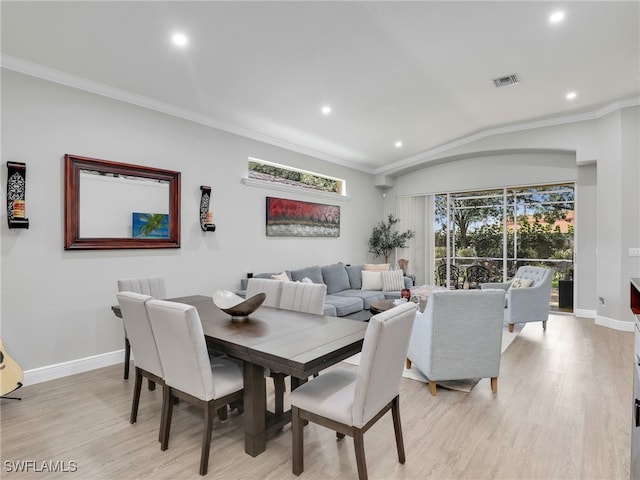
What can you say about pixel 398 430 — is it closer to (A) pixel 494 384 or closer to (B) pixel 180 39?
(A) pixel 494 384

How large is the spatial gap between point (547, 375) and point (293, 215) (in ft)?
12.8

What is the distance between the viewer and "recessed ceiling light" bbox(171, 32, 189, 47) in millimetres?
2842

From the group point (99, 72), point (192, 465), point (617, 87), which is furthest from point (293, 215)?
point (617, 87)

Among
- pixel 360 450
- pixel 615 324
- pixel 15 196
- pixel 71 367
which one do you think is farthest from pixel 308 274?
pixel 615 324

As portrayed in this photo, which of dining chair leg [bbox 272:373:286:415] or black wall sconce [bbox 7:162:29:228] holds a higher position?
black wall sconce [bbox 7:162:29:228]

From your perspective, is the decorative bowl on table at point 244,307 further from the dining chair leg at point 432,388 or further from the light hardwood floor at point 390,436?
the dining chair leg at point 432,388

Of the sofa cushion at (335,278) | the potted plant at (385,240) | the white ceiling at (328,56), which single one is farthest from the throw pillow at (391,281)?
the white ceiling at (328,56)

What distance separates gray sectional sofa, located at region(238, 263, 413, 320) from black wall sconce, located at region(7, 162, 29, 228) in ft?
7.60

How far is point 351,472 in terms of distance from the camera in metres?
1.99

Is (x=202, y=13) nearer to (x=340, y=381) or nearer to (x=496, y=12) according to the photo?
(x=496, y=12)

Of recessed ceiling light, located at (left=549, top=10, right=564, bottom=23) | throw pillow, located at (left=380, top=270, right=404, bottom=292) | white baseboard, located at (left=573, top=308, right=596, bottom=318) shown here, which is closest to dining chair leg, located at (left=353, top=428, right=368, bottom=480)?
recessed ceiling light, located at (left=549, top=10, right=564, bottom=23)

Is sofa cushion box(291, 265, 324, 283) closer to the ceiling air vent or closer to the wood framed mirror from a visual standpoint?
the wood framed mirror

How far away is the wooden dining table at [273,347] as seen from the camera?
1.79 metres

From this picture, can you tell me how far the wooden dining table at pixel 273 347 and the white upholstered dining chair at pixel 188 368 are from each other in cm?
13
